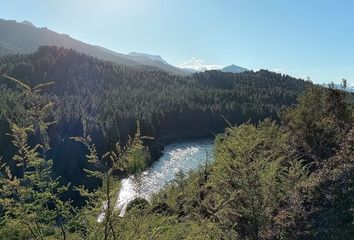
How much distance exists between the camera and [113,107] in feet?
428

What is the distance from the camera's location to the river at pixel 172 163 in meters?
63.0

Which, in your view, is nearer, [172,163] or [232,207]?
[232,207]

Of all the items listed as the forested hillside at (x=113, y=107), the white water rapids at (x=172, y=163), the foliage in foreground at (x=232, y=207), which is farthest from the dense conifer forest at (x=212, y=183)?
the white water rapids at (x=172, y=163)

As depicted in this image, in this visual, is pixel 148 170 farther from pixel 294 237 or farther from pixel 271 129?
pixel 294 237

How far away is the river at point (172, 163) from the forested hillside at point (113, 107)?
4215 mm

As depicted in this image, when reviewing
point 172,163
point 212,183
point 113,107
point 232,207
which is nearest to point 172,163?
point 172,163

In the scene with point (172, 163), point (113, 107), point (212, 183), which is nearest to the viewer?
point (212, 183)

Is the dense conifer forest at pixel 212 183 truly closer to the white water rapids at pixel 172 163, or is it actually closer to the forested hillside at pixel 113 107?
the forested hillside at pixel 113 107

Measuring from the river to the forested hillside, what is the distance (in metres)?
4.22

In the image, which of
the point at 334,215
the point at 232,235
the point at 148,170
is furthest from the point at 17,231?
the point at 148,170

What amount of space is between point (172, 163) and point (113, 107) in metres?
50.3

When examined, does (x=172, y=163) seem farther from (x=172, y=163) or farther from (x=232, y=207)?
(x=232, y=207)

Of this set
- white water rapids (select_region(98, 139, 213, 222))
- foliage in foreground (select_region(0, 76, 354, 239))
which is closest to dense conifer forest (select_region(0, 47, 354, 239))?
foliage in foreground (select_region(0, 76, 354, 239))

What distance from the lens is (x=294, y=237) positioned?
546 inches
